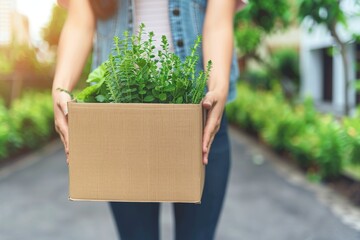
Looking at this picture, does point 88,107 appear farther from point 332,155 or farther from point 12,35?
point 12,35

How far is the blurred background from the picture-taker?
17.9 feet

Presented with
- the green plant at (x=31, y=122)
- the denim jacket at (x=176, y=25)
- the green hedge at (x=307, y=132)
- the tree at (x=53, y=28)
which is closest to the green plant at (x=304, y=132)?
the green hedge at (x=307, y=132)

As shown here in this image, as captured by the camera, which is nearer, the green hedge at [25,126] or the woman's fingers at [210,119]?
the woman's fingers at [210,119]

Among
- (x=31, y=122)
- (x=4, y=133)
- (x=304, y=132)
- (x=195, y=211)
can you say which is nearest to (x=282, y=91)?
(x=304, y=132)

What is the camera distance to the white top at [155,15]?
150 centimetres

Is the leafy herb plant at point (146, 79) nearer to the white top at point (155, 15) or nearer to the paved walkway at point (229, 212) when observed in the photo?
the white top at point (155, 15)

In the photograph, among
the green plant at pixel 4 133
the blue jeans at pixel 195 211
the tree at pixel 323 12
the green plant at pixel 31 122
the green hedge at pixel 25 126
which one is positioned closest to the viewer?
the blue jeans at pixel 195 211

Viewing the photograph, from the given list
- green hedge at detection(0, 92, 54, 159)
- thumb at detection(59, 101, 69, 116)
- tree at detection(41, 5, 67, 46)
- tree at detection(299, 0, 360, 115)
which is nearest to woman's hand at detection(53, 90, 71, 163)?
thumb at detection(59, 101, 69, 116)

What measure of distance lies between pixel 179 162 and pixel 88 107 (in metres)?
0.23

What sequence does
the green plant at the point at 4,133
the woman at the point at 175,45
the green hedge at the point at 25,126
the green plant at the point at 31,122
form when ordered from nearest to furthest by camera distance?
the woman at the point at 175,45 → the green plant at the point at 4,133 → the green hedge at the point at 25,126 → the green plant at the point at 31,122

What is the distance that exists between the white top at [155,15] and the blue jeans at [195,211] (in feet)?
1.11

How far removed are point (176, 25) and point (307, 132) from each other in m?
5.43

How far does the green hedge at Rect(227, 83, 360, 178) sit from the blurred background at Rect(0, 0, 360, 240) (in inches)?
0.4

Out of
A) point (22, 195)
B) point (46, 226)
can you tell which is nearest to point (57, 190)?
point (22, 195)
